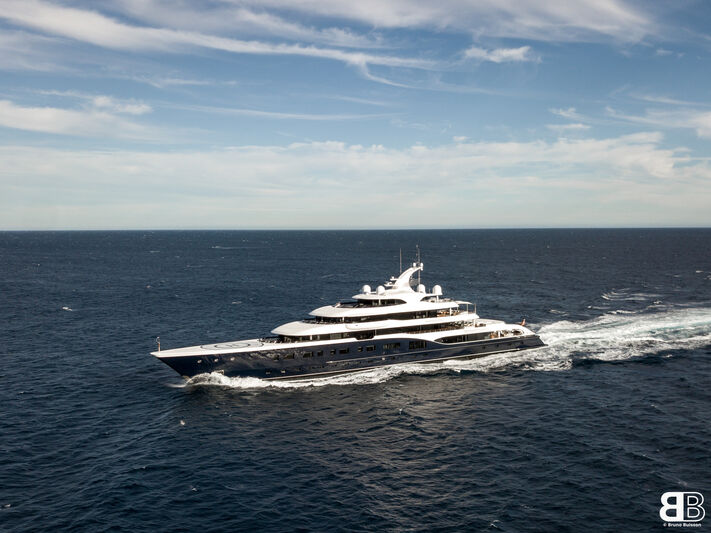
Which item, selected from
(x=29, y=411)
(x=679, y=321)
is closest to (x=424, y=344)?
(x=29, y=411)

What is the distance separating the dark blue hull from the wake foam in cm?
82

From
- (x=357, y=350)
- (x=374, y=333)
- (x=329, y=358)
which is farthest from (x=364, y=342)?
(x=329, y=358)

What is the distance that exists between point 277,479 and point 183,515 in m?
6.95

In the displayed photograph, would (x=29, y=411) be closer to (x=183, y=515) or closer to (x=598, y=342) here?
(x=183, y=515)

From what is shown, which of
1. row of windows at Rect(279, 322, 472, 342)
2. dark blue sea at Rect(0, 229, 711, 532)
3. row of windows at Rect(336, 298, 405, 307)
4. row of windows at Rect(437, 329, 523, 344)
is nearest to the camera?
dark blue sea at Rect(0, 229, 711, 532)

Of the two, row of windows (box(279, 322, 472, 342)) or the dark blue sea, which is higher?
row of windows (box(279, 322, 472, 342))

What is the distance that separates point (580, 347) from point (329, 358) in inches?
1444

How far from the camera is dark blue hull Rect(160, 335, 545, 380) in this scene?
181 ft

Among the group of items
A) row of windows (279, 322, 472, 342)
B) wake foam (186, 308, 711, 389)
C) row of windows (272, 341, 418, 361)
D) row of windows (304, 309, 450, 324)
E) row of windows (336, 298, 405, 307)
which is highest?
row of windows (336, 298, 405, 307)

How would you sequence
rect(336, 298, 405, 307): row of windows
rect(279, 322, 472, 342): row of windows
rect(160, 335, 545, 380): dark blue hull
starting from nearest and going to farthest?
rect(160, 335, 545, 380): dark blue hull < rect(279, 322, 472, 342): row of windows < rect(336, 298, 405, 307): row of windows

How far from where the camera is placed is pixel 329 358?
193 ft

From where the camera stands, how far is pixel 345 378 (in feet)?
191

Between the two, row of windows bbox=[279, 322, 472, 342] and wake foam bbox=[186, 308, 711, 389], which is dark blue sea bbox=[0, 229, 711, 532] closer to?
wake foam bbox=[186, 308, 711, 389]

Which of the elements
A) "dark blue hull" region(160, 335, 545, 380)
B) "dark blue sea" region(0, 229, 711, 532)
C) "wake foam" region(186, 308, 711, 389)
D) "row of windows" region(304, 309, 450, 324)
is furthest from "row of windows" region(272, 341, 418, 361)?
"row of windows" region(304, 309, 450, 324)
